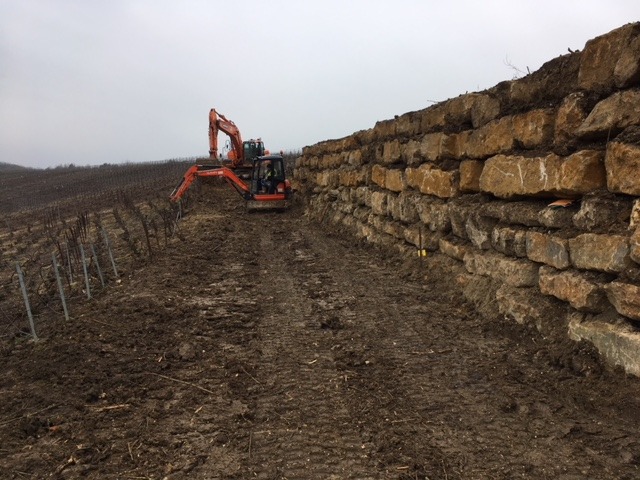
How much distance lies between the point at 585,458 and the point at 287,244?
29.6 ft

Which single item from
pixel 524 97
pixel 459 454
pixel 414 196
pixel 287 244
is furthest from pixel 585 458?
pixel 287 244

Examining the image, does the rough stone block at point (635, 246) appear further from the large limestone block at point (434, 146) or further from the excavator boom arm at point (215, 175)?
the excavator boom arm at point (215, 175)

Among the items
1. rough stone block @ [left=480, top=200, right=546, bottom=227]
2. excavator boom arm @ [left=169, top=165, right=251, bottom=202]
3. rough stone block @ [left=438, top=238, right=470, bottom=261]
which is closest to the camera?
rough stone block @ [left=480, top=200, right=546, bottom=227]

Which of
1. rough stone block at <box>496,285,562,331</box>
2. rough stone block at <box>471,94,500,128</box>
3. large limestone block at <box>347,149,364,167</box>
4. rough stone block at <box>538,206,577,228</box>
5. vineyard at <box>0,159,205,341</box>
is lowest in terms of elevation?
vineyard at <box>0,159,205,341</box>

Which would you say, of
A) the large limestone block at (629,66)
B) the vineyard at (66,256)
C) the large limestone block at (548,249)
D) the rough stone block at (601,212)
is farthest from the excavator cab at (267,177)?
the large limestone block at (629,66)

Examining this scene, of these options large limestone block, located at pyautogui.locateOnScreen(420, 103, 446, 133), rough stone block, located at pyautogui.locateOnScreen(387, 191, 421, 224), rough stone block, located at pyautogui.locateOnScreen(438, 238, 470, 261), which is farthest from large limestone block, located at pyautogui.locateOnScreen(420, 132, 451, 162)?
rough stone block, located at pyautogui.locateOnScreen(438, 238, 470, 261)

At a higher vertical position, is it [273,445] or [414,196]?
[414,196]

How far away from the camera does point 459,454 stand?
10.2ft

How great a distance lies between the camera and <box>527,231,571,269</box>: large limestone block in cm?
434

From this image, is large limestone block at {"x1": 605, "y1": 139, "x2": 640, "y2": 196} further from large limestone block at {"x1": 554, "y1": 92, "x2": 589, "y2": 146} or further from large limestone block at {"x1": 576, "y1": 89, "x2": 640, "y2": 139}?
large limestone block at {"x1": 554, "y1": 92, "x2": 589, "y2": 146}

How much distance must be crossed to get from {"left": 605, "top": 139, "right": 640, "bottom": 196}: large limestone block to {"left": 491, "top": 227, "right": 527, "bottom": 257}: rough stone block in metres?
1.24

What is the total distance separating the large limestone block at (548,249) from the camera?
4.34 metres

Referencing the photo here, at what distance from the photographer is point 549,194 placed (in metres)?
4.75

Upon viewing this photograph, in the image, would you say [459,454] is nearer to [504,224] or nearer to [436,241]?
[504,224]
